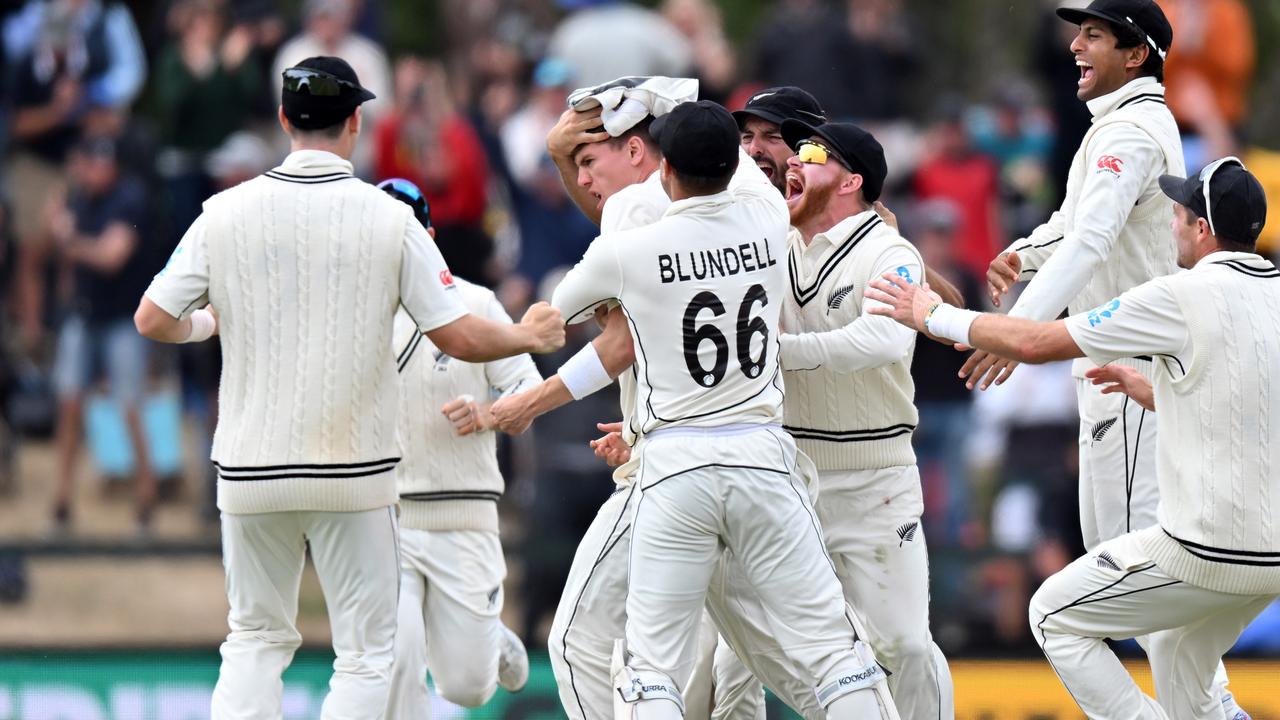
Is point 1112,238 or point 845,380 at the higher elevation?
point 1112,238

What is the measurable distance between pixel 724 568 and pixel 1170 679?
1.83 m

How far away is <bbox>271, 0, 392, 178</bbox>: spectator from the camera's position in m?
13.2

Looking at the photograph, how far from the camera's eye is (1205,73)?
1388 centimetres

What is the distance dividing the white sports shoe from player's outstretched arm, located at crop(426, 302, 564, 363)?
2.41 metres

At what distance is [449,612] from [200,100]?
6129mm

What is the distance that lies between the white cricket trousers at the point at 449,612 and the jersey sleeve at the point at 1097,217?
9.58 ft

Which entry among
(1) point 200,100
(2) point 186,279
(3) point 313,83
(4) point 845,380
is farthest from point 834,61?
(2) point 186,279

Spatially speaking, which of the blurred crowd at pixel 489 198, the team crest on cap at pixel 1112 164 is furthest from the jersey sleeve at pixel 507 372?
the blurred crowd at pixel 489 198

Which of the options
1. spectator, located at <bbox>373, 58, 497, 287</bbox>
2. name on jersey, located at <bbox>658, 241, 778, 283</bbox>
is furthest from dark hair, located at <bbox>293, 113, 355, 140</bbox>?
spectator, located at <bbox>373, 58, 497, 287</bbox>

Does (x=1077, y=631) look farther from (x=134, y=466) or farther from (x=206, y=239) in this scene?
(x=134, y=466)

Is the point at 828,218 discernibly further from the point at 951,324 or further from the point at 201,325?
the point at 201,325

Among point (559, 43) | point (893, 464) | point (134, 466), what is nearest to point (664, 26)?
point (559, 43)

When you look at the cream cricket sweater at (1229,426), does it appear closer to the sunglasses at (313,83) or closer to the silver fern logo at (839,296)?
the silver fern logo at (839,296)

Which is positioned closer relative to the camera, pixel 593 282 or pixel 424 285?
pixel 593 282
